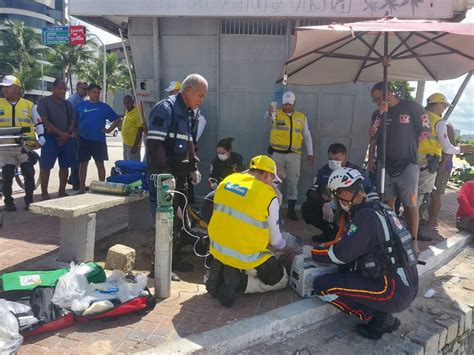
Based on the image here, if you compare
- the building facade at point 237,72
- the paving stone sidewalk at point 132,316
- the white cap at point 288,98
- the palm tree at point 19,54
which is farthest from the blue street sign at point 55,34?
the palm tree at point 19,54

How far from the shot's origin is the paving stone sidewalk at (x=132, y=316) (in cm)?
275

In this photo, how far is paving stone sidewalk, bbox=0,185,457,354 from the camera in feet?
9.03

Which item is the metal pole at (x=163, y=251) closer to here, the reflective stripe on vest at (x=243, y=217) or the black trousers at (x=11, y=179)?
the reflective stripe on vest at (x=243, y=217)

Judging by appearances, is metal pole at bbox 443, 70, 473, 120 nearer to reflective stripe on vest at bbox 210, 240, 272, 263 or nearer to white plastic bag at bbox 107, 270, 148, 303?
reflective stripe on vest at bbox 210, 240, 272, 263

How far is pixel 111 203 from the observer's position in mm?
4086

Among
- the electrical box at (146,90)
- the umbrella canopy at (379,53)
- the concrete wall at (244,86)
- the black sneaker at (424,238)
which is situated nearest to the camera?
the umbrella canopy at (379,53)

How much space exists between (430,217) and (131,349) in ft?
15.7

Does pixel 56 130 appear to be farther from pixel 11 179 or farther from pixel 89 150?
pixel 11 179

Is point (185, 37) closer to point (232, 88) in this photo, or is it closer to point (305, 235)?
point (232, 88)

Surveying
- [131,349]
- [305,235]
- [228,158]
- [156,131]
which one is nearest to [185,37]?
[228,158]

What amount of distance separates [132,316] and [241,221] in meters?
1.12

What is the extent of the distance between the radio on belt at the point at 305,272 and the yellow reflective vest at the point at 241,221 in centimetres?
41

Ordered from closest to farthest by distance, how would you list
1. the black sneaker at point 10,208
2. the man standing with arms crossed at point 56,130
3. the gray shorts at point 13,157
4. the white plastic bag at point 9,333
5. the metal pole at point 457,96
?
the white plastic bag at point 9,333 < the metal pole at point 457,96 < the gray shorts at point 13,157 < the black sneaker at point 10,208 < the man standing with arms crossed at point 56,130

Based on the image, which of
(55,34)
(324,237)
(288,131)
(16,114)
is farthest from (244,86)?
(55,34)
